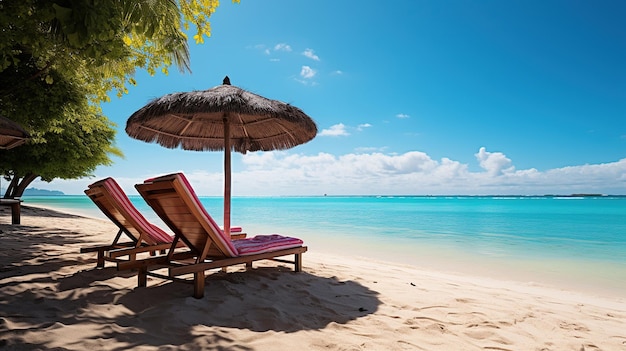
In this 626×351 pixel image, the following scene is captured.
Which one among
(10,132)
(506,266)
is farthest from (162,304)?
(506,266)

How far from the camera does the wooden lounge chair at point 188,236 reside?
3.16 meters

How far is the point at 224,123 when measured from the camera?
Result: 4.70m

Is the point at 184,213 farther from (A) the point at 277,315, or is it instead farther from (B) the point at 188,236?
(A) the point at 277,315

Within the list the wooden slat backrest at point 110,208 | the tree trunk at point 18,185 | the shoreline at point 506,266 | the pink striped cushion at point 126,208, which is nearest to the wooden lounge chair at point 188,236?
the pink striped cushion at point 126,208

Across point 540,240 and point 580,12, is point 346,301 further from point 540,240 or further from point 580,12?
point 580,12

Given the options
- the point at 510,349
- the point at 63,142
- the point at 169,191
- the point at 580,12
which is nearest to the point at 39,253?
the point at 169,191

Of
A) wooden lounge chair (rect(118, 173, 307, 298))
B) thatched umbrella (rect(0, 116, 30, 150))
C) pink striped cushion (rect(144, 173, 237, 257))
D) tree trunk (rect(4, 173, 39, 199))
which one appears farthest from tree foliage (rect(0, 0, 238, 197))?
tree trunk (rect(4, 173, 39, 199))

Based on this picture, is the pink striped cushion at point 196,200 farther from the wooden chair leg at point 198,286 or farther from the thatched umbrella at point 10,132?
the thatched umbrella at point 10,132

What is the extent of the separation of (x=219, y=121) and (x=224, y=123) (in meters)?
0.93

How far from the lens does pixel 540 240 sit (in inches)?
466

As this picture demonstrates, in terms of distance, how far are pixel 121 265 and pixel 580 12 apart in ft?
64.5

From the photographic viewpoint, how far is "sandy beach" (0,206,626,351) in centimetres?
228

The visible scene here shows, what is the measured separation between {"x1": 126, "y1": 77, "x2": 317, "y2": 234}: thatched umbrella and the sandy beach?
55.3 inches

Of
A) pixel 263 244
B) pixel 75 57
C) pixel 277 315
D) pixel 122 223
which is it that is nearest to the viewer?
pixel 277 315
